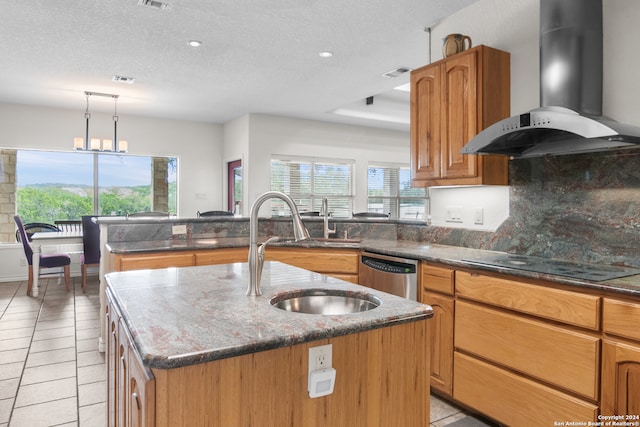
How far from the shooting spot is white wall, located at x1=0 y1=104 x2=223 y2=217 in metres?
6.04

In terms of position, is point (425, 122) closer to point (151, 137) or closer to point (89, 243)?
point (89, 243)

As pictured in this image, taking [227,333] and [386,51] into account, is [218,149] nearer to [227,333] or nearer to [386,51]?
[386,51]

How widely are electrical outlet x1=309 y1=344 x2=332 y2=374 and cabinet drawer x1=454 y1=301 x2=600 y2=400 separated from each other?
1310mm

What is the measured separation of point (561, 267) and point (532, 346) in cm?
46

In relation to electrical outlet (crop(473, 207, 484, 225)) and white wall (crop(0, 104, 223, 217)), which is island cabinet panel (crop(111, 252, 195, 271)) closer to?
electrical outlet (crop(473, 207, 484, 225))

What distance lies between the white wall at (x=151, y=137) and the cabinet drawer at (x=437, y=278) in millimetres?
5618

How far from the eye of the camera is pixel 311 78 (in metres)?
4.73

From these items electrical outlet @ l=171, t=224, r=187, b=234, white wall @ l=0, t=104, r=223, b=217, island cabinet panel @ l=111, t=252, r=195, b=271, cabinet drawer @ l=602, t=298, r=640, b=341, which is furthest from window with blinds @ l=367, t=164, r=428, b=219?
cabinet drawer @ l=602, t=298, r=640, b=341

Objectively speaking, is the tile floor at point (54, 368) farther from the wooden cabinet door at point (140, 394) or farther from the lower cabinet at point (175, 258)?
the wooden cabinet door at point (140, 394)

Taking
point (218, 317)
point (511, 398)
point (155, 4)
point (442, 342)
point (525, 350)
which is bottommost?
point (511, 398)

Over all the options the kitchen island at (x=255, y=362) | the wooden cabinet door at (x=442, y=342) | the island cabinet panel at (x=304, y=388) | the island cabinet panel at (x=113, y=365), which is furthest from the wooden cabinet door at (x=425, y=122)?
the island cabinet panel at (x=113, y=365)

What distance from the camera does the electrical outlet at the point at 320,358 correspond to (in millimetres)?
1095

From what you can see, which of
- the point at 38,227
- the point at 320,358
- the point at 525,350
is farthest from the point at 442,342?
the point at 38,227

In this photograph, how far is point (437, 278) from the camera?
8.20 ft
